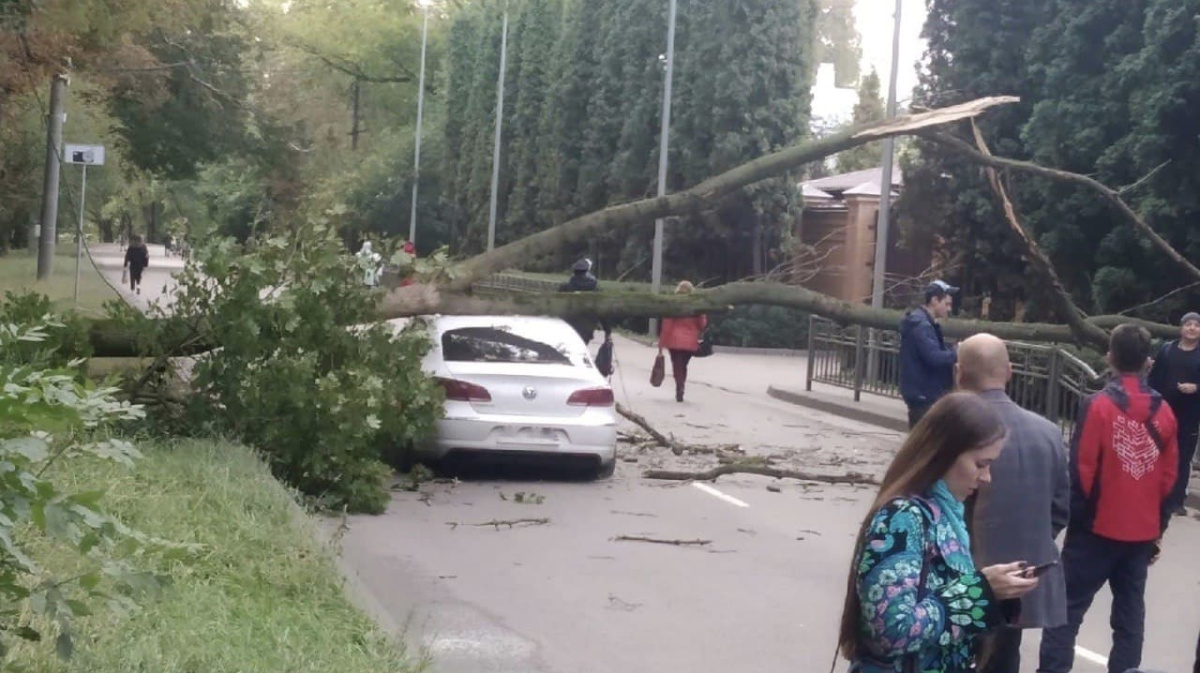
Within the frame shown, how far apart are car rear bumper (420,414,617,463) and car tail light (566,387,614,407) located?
0.11m

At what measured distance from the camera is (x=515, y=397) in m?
13.9

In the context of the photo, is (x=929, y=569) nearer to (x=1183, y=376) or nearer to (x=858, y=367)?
(x=1183, y=376)

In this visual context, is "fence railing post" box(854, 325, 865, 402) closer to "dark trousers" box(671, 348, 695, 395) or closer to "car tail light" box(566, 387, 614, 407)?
"dark trousers" box(671, 348, 695, 395)

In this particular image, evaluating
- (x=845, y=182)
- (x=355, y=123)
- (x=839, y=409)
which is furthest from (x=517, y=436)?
(x=355, y=123)

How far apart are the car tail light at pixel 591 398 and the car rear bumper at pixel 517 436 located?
112 mm

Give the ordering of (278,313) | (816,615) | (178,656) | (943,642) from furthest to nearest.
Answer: (278,313), (816,615), (178,656), (943,642)

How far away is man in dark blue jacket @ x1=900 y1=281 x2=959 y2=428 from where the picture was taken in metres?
12.6

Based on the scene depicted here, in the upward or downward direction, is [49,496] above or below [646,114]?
below

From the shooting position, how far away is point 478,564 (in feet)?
35.0

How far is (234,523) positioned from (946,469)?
5532 mm

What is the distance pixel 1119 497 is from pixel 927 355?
5.55 m

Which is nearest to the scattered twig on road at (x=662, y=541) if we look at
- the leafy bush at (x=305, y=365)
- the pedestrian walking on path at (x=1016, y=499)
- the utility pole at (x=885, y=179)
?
the leafy bush at (x=305, y=365)

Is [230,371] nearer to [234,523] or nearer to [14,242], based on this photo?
[234,523]

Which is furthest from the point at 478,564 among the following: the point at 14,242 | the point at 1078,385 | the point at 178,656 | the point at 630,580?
the point at 14,242
